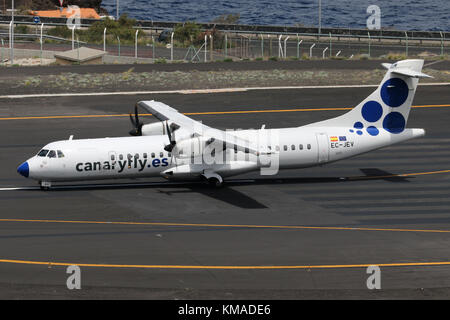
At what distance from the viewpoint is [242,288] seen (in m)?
27.3

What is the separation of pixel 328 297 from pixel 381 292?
1975mm

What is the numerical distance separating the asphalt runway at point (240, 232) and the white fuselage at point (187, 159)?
3.78ft

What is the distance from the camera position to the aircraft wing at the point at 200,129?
36.1 meters

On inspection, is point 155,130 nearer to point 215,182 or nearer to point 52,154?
point 215,182

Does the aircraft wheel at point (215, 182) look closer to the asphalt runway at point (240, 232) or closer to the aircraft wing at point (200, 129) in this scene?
the asphalt runway at point (240, 232)

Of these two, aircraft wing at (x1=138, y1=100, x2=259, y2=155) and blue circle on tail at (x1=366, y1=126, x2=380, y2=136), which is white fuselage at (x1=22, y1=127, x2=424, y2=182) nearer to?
blue circle on tail at (x1=366, y1=126, x2=380, y2=136)

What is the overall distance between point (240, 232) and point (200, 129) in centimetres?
762

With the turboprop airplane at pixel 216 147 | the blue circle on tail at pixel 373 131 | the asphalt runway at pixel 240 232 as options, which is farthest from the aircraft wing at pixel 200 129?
the blue circle on tail at pixel 373 131

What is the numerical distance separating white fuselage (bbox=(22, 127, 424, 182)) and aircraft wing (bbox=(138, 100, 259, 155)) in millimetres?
1494

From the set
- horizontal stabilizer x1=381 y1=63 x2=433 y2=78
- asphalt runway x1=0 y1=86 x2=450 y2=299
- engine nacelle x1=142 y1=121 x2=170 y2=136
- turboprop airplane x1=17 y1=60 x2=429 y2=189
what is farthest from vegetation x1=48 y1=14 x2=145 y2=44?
horizontal stabilizer x1=381 y1=63 x2=433 y2=78

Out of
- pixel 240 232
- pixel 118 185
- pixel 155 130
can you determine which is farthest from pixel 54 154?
pixel 240 232

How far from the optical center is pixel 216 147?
40688 mm

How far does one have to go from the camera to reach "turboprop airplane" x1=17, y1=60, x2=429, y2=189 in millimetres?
39906

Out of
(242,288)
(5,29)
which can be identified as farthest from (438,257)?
(5,29)
